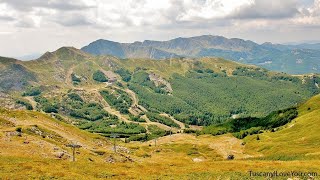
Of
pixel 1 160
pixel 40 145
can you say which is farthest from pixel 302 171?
pixel 40 145

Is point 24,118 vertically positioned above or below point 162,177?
below

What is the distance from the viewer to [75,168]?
81188 mm

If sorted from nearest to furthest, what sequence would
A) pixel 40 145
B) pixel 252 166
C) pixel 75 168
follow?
pixel 75 168, pixel 252 166, pixel 40 145

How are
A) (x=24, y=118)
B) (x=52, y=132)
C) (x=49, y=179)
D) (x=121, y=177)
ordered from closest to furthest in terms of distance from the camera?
(x=49, y=179), (x=121, y=177), (x=52, y=132), (x=24, y=118)

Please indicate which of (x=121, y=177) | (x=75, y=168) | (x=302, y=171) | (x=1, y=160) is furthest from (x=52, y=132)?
(x=302, y=171)

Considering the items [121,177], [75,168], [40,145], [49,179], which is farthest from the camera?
[40,145]

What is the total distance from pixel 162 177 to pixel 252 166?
26654 millimetres

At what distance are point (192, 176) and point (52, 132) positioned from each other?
112 m

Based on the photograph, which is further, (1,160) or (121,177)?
(1,160)

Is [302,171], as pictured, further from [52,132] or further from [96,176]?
[52,132]

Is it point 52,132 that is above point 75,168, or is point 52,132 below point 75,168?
below

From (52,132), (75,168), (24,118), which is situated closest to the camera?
(75,168)

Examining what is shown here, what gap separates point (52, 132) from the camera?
552 feet

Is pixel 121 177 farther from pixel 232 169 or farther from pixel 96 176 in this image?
pixel 232 169
